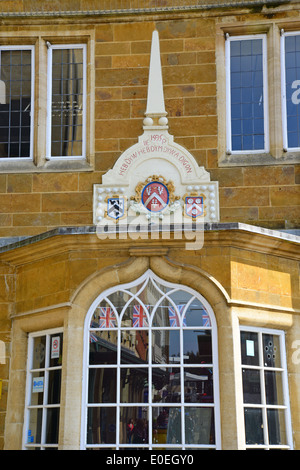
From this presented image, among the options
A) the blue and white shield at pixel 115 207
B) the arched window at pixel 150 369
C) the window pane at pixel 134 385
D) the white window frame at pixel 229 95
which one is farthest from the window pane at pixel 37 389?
the white window frame at pixel 229 95

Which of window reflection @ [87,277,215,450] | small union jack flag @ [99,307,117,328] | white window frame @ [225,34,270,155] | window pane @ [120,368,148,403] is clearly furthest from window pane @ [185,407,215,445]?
white window frame @ [225,34,270,155]

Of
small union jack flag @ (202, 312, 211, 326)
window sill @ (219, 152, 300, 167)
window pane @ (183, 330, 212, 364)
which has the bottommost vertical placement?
window pane @ (183, 330, 212, 364)

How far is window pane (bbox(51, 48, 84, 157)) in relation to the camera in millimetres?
11195

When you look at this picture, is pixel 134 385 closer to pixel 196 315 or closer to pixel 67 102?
pixel 196 315

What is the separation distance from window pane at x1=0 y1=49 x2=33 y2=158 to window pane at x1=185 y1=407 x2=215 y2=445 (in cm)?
459

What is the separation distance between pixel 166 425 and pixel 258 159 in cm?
394

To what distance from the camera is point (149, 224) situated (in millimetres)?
10164

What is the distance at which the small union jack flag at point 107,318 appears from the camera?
9523mm

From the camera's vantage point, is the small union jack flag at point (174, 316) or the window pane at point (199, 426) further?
the small union jack flag at point (174, 316)

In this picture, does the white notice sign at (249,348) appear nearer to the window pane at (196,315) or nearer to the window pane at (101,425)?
the window pane at (196,315)

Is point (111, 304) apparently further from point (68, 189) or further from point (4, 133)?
point (4, 133)

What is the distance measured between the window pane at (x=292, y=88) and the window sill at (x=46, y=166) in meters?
2.91

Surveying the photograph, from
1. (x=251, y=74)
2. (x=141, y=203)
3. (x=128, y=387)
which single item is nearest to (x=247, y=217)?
(x=141, y=203)

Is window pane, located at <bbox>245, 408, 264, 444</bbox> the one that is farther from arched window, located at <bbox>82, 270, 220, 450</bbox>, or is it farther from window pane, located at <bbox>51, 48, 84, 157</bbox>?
window pane, located at <bbox>51, 48, 84, 157</bbox>
